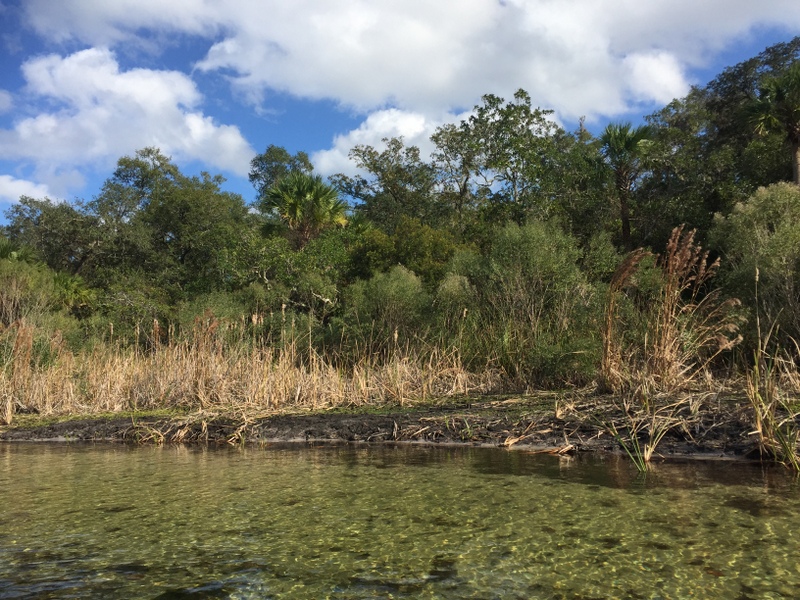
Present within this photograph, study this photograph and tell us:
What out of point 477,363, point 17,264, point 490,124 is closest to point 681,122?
point 490,124

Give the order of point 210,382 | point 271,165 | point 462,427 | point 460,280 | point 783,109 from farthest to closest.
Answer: point 271,165, point 783,109, point 460,280, point 210,382, point 462,427

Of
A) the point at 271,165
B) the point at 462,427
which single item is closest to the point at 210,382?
the point at 462,427

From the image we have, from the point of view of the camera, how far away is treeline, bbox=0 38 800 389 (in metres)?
9.99

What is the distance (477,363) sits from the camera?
10.6 meters

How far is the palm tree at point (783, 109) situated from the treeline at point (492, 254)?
0.20 ft

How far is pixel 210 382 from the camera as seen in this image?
956 centimetres

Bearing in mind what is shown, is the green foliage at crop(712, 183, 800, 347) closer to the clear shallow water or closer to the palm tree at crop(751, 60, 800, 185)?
the palm tree at crop(751, 60, 800, 185)

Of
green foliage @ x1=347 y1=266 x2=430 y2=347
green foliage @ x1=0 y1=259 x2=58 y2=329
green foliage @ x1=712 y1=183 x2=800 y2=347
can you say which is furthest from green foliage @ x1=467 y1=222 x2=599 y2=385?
green foliage @ x1=0 y1=259 x2=58 y2=329

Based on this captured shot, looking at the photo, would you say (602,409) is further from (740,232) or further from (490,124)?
(490,124)

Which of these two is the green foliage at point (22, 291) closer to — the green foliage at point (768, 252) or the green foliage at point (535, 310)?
the green foliage at point (535, 310)

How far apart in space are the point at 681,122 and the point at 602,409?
21.1m

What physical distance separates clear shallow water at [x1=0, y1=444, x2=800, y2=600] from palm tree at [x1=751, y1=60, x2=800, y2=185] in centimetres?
1605

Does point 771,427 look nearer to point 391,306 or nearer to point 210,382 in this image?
point 210,382

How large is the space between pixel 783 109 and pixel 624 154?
447 cm
